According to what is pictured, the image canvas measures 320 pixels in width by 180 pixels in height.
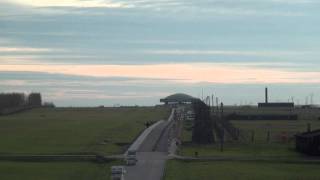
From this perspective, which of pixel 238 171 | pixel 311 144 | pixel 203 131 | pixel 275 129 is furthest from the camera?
pixel 275 129

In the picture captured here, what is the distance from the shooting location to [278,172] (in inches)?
1886

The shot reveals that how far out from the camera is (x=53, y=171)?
4738cm

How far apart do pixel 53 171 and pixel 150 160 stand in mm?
9533

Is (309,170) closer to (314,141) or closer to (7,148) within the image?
(314,141)

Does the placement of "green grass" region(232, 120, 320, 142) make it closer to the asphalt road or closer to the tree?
the tree

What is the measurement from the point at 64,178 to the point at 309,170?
17644 millimetres

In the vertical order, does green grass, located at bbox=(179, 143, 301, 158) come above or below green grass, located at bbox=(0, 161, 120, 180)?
above

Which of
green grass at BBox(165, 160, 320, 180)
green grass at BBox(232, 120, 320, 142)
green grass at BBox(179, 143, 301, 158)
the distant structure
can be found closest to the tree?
green grass at BBox(179, 143, 301, 158)

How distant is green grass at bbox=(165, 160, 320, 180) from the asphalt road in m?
0.77

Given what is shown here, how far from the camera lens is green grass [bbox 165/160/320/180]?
4372 centimetres

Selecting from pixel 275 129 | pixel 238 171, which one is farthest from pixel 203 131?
pixel 238 171

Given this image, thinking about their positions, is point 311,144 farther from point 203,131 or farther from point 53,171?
point 53,171

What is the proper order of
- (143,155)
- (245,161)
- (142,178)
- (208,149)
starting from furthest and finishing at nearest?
(208,149) < (143,155) < (245,161) < (142,178)

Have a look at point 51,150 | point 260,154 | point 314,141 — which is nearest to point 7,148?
point 51,150
